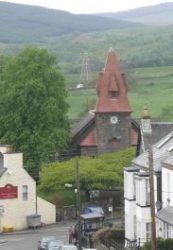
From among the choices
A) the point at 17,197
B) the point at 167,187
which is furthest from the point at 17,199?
the point at 167,187

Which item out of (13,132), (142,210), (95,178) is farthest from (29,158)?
(142,210)

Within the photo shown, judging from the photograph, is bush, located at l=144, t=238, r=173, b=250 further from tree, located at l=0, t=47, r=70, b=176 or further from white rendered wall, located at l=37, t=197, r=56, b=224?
tree, located at l=0, t=47, r=70, b=176

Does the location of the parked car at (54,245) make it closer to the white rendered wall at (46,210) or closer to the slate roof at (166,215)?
the slate roof at (166,215)

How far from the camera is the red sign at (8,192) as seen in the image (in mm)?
79750

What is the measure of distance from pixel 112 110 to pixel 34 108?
11.7m

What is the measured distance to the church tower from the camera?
107 metres

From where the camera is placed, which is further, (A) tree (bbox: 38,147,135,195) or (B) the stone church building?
(B) the stone church building

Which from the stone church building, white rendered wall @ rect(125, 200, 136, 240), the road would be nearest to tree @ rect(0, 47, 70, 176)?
the stone church building

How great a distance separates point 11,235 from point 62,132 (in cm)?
2540

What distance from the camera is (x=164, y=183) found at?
55156mm

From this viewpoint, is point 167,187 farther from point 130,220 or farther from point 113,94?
point 113,94

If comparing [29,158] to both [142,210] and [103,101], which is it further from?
[142,210]

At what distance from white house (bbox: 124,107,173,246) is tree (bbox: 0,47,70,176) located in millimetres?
34754

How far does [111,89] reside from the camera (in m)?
107
